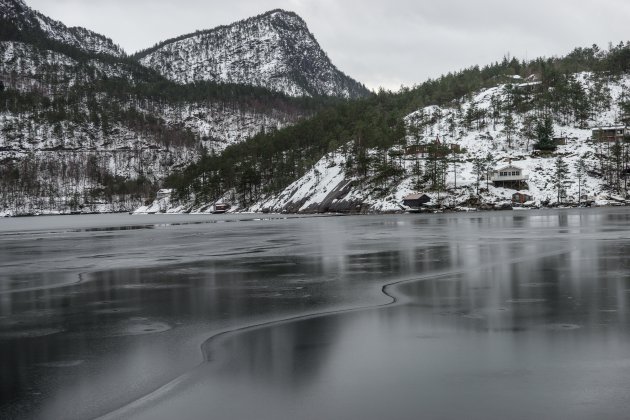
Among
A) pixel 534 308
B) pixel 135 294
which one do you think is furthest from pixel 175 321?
pixel 534 308

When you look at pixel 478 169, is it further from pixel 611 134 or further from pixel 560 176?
pixel 611 134

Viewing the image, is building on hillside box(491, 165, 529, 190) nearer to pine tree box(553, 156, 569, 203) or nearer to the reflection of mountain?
pine tree box(553, 156, 569, 203)

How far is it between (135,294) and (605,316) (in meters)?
14.2

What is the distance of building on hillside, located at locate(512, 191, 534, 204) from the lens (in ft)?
431

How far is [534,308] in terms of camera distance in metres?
13.9

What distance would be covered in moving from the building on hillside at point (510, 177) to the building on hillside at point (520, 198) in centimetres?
410

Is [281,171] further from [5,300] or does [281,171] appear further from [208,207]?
[5,300]

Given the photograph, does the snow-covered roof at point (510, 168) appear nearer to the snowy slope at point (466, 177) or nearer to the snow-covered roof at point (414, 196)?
the snowy slope at point (466, 177)

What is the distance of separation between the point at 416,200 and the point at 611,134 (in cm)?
7516

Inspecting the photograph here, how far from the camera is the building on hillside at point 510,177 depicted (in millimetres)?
137625

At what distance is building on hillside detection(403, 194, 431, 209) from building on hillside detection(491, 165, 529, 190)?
76.1 ft

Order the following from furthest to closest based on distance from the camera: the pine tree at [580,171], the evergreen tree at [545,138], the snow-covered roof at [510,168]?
the evergreen tree at [545,138]
the snow-covered roof at [510,168]
the pine tree at [580,171]

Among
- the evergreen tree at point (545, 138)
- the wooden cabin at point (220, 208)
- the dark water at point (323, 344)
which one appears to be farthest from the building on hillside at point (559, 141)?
the dark water at point (323, 344)

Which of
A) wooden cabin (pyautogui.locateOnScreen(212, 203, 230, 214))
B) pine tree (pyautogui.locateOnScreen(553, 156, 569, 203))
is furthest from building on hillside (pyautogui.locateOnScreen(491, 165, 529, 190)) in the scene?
wooden cabin (pyautogui.locateOnScreen(212, 203, 230, 214))
